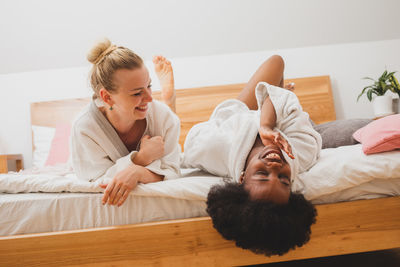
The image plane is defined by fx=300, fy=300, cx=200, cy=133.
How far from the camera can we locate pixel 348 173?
0.98 m

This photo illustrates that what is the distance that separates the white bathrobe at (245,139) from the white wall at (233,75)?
1.35 m

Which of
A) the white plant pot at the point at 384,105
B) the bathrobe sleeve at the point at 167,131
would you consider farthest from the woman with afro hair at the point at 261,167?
the white plant pot at the point at 384,105

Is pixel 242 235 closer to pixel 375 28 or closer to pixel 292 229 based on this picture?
pixel 292 229

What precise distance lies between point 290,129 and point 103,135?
2.46ft

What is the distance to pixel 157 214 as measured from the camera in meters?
1.00

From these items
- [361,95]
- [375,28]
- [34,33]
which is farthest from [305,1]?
[34,33]

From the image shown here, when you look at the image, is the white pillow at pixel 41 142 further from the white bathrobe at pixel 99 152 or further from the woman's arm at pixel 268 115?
the woman's arm at pixel 268 115

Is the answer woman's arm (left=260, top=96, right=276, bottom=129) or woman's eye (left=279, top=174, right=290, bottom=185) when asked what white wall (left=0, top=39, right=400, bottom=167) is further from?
woman's eye (left=279, top=174, right=290, bottom=185)

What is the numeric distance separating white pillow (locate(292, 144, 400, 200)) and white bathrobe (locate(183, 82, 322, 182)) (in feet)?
0.21

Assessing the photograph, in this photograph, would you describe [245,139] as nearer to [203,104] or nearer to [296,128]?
[296,128]

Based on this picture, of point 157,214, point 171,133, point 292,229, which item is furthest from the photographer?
point 171,133

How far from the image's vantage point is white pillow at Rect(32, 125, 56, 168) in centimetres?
257

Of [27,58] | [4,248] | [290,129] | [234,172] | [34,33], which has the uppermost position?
[34,33]

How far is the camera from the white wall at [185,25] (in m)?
2.40
